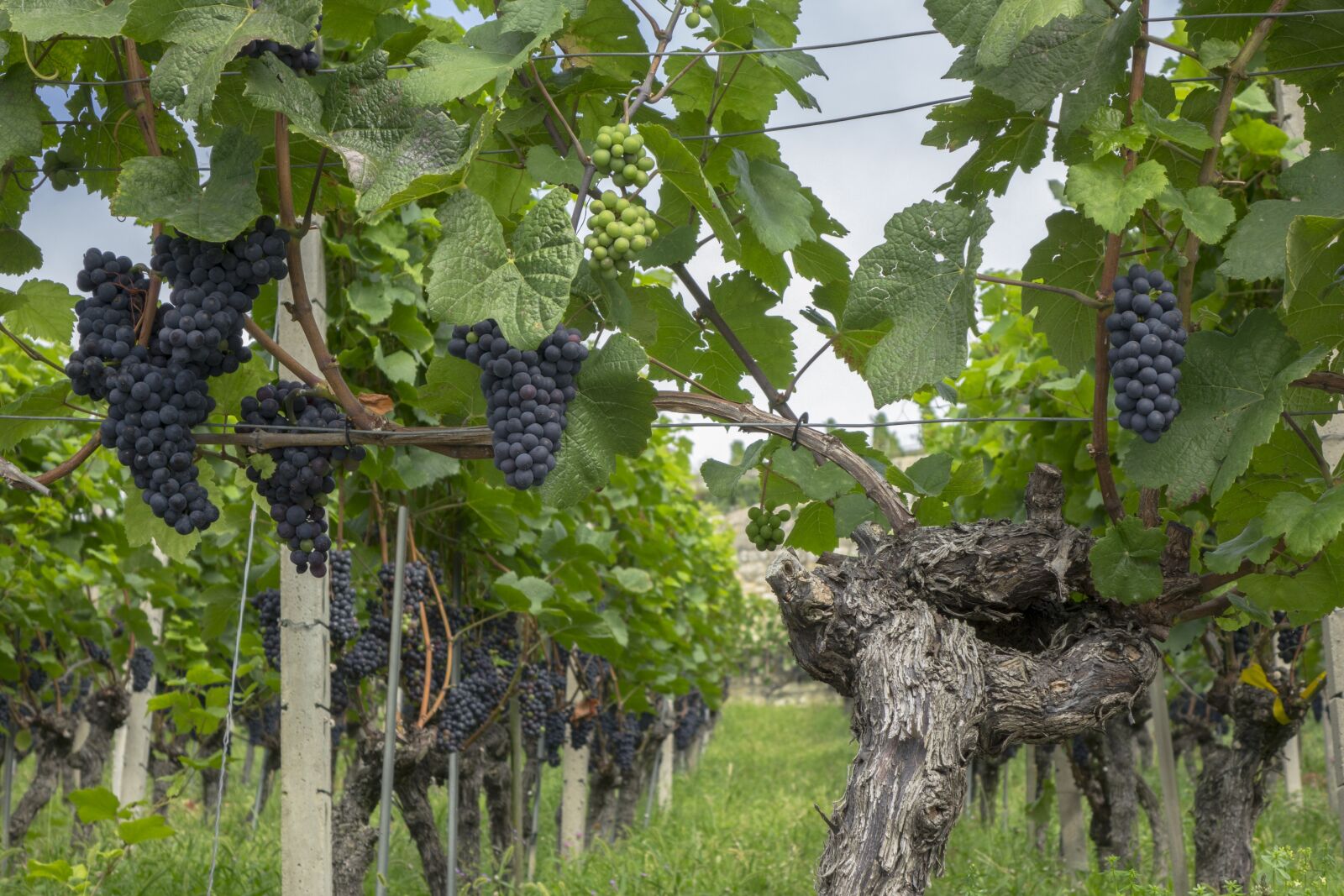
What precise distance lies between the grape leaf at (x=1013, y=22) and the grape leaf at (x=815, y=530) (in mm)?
1067

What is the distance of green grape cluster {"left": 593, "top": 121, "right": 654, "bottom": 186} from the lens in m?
2.01

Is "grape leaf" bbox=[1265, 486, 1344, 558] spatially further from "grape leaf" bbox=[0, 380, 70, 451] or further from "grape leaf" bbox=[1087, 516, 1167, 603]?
"grape leaf" bbox=[0, 380, 70, 451]

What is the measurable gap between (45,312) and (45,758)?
715 centimetres

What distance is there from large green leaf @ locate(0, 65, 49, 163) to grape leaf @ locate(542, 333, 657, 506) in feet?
3.84

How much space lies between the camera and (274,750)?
11.3 m

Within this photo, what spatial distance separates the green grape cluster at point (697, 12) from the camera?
7.36 feet

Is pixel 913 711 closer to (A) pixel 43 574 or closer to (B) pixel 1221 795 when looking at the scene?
(B) pixel 1221 795

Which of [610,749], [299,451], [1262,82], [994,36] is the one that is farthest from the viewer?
[610,749]

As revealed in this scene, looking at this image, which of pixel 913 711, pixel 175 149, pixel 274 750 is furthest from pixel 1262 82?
pixel 274 750

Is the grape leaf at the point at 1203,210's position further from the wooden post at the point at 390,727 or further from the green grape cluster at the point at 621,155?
the wooden post at the point at 390,727

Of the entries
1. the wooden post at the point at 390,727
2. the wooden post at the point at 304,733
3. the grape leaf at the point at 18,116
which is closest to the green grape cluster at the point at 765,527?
the wooden post at the point at 304,733

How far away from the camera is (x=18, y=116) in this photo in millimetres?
2217

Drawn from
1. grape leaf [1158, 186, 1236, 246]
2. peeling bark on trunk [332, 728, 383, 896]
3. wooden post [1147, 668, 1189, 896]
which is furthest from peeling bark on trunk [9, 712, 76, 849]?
grape leaf [1158, 186, 1236, 246]

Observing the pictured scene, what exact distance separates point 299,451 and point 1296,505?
1.86 metres
